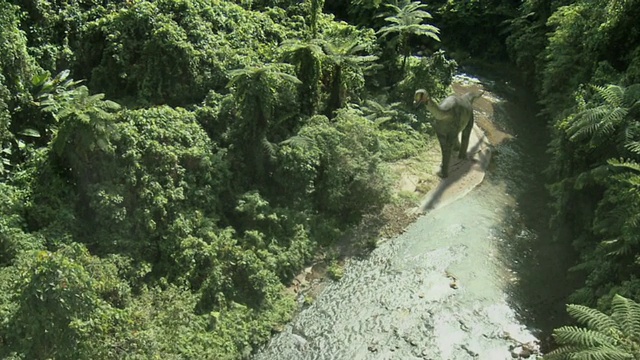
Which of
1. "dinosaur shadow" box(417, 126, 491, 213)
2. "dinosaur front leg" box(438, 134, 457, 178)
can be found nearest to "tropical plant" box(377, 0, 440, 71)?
"dinosaur shadow" box(417, 126, 491, 213)

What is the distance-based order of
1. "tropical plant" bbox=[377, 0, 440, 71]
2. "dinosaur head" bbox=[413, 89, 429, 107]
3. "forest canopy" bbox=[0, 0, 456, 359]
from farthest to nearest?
1. "tropical plant" bbox=[377, 0, 440, 71]
2. "dinosaur head" bbox=[413, 89, 429, 107]
3. "forest canopy" bbox=[0, 0, 456, 359]

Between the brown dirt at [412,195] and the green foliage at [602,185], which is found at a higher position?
the green foliage at [602,185]

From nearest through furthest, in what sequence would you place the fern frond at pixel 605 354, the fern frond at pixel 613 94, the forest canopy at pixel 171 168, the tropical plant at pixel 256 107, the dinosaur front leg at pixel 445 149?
the fern frond at pixel 605 354 → the forest canopy at pixel 171 168 → the fern frond at pixel 613 94 → the tropical plant at pixel 256 107 → the dinosaur front leg at pixel 445 149

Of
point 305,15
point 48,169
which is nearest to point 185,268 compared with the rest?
point 48,169

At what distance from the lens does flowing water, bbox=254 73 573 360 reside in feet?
30.5

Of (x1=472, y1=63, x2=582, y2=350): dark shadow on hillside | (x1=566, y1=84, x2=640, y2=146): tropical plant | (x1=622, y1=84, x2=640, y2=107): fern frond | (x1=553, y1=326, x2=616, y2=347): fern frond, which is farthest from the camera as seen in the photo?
(x1=622, y1=84, x2=640, y2=107): fern frond

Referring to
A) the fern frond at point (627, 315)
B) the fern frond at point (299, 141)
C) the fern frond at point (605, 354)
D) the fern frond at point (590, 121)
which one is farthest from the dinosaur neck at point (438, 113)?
the fern frond at point (605, 354)

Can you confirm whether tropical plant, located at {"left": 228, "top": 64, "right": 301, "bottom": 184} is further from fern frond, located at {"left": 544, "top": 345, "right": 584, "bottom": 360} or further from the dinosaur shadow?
fern frond, located at {"left": 544, "top": 345, "right": 584, "bottom": 360}

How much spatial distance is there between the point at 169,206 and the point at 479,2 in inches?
602

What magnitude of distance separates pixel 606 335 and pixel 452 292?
2.98 metres

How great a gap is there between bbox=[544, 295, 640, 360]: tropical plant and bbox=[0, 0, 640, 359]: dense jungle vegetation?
0.10ft

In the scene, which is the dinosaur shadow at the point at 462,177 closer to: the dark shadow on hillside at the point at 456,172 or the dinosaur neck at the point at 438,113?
the dark shadow on hillside at the point at 456,172

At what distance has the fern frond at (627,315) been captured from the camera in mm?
7570

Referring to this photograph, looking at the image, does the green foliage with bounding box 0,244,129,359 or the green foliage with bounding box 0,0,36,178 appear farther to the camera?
the green foliage with bounding box 0,0,36,178
